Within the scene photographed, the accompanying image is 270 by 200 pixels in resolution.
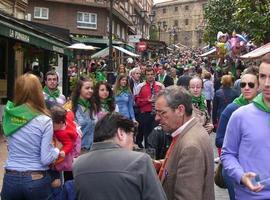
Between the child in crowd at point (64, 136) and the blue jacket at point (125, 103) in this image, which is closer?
the child in crowd at point (64, 136)

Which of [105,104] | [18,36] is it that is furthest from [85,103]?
[18,36]

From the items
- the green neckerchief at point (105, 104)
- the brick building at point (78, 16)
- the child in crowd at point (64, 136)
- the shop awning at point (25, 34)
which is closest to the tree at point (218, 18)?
the brick building at point (78, 16)

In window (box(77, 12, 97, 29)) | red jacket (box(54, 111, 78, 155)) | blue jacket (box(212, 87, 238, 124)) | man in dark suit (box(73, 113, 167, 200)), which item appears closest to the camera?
man in dark suit (box(73, 113, 167, 200))

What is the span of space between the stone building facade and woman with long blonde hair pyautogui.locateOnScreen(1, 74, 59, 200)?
13418cm

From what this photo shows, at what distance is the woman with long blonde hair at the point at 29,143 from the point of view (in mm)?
4531

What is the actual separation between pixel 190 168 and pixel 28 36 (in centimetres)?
1072

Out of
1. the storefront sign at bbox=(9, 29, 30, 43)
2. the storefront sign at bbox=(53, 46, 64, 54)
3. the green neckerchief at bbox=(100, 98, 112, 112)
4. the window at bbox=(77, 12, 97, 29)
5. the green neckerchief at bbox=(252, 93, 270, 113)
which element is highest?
the window at bbox=(77, 12, 97, 29)

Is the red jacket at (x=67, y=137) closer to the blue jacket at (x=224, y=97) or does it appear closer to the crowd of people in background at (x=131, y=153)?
the crowd of people in background at (x=131, y=153)

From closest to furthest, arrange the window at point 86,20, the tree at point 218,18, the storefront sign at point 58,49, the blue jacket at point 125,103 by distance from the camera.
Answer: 1. the blue jacket at point 125,103
2. the storefront sign at point 58,49
3. the tree at point 218,18
4. the window at point 86,20

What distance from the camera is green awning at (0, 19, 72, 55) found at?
1192 centimetres

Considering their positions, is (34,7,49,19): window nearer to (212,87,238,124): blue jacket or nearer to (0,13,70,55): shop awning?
(0,13,70,55): shop awning

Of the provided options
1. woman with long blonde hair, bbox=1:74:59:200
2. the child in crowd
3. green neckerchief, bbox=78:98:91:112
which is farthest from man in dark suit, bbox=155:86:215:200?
green neckerchief, bbox=78:98:91:112

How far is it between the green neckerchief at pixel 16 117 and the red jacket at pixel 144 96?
6316mm

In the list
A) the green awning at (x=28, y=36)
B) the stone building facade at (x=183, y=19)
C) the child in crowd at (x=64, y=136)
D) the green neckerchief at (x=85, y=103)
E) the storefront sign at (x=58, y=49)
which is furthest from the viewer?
the stone building facade at (x=183, y=19)
